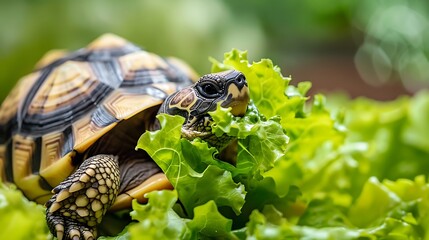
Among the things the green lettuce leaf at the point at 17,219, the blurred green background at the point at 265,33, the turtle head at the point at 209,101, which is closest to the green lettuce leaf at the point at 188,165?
the turtle head at the point at 209,101

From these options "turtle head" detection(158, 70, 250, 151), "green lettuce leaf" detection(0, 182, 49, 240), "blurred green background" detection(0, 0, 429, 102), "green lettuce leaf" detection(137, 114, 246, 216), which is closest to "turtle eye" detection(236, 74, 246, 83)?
"turtle head" detection(158, 70, 250, 151)

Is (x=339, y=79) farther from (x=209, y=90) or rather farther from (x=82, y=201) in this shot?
(x=82, y=201)

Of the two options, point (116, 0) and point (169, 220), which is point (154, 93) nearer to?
point (169, 220)

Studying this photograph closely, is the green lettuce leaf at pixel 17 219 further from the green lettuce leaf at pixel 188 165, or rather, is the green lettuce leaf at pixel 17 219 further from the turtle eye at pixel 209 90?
the turtle eye at pixel 209 90

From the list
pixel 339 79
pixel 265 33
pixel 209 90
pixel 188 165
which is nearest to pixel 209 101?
pixel 209 90

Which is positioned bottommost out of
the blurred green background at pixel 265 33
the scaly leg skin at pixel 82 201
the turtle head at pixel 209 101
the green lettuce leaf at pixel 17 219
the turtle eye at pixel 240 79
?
the green lettuce leaf at pixel 17 219

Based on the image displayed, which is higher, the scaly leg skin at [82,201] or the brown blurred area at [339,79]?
the brown blurred area at [339,79]
